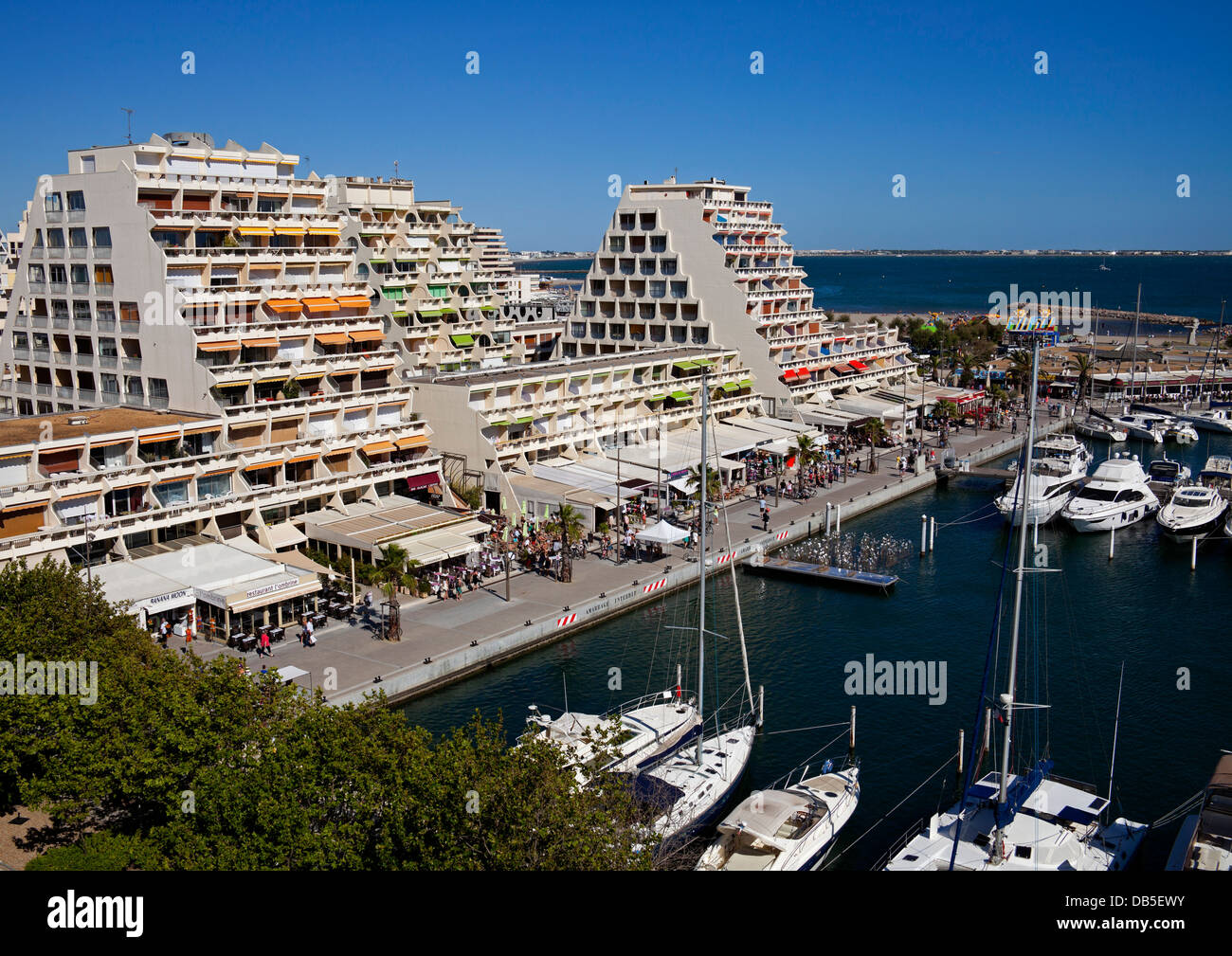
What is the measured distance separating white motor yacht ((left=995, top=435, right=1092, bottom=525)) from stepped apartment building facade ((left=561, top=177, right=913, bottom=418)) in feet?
54.3

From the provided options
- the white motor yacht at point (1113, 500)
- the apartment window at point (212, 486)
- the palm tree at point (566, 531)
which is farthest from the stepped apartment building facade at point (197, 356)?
the white motor yacht at point (1113, 500)

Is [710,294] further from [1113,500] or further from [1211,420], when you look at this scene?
[1211,420]

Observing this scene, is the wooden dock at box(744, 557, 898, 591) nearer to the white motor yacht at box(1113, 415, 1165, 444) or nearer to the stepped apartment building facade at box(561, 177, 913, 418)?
the stepped apartment building facade at box(561, 177, 913, 418)

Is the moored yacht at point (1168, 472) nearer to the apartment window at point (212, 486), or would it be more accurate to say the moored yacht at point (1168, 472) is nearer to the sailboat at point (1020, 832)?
the sailboat at point (1020, 832)

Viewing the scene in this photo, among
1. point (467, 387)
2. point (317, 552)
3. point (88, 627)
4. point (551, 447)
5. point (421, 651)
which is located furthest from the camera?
point (551, 447)

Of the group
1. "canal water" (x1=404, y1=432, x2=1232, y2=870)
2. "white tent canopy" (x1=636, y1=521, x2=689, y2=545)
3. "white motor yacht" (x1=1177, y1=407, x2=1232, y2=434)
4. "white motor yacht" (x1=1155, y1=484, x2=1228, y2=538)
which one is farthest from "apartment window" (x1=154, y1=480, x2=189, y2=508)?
"white motor yacht" (x1=1177, y1=407, x2=1232, y2=434)

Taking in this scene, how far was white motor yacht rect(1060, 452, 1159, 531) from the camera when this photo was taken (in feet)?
192

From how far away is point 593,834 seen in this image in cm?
1944

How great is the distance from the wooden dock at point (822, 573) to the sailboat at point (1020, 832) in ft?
66.8

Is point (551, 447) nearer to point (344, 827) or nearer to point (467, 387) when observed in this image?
point (467, 387)

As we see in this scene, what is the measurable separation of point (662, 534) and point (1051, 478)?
28313 mm

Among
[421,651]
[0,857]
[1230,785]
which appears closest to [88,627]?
[0,857]

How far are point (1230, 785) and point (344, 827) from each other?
2090 centimetres

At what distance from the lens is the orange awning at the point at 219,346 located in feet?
156
